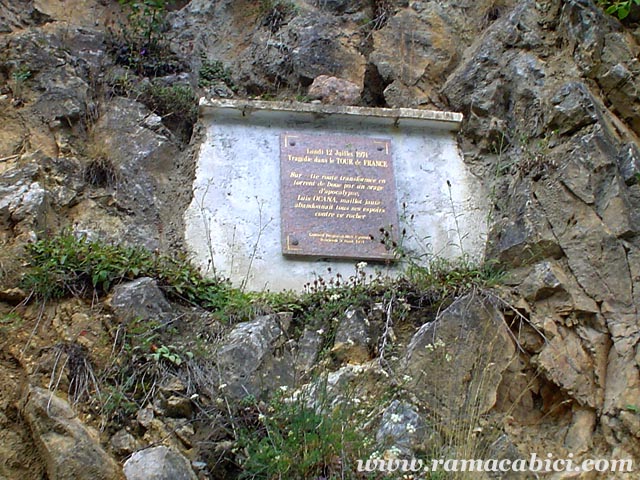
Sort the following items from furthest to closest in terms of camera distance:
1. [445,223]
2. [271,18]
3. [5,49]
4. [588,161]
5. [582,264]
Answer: [271,18], [5,49], [445,223], [588,161], [582,264]

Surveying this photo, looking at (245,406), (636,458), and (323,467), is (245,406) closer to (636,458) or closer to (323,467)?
(323,467)

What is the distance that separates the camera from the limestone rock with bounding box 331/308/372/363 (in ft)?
18.5

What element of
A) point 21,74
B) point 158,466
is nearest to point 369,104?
point 21,74

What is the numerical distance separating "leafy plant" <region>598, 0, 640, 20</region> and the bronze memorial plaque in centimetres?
239

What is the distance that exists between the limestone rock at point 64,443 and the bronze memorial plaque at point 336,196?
8.40 feet

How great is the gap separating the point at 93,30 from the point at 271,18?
182 cm

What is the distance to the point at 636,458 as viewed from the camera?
5.20 metres

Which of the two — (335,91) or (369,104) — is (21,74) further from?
(369,104)

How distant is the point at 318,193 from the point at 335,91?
1507mm

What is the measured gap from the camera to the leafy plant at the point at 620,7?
7766mm

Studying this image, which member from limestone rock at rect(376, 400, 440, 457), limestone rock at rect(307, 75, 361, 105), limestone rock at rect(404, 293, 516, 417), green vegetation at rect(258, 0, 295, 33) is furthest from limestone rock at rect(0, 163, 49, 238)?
green vegetation at rect(258, 0, 295, 33)

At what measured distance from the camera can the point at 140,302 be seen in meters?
5.73

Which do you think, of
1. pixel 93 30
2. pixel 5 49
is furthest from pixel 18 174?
pixel 93 30

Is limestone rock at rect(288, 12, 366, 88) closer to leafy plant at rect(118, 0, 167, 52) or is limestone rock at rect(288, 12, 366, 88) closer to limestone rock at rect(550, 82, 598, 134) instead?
leafy plant at rect(118, 0, 167, 52)
